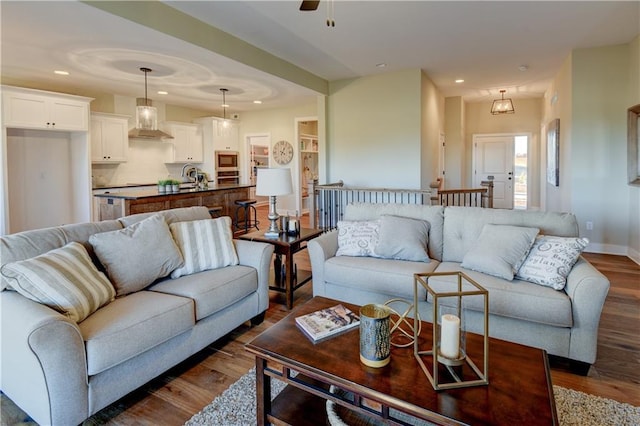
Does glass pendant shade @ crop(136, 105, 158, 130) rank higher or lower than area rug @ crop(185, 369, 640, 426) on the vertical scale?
higher

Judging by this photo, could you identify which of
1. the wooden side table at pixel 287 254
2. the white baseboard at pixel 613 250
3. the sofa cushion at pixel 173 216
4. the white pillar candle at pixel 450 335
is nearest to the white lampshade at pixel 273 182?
the wooden side table at pixel 287 254

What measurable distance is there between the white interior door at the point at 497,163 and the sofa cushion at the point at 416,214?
678cm

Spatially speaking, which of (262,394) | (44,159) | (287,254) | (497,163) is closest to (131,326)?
(262,394)

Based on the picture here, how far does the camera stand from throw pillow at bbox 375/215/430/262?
2.84 metres

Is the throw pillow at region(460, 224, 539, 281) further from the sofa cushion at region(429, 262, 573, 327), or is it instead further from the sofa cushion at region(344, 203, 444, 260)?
the sofa cushion at region(344, 203, 444, 260)

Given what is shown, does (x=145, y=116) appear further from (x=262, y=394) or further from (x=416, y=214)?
(x=262, y=394)

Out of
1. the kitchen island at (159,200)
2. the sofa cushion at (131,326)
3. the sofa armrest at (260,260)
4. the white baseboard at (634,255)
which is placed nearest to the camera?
the sofa cushion at (131,326)

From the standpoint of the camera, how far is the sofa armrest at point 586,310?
78.7 inches

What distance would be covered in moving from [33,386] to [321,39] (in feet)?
13.9

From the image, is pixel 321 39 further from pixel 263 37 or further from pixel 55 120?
pixel 55 120

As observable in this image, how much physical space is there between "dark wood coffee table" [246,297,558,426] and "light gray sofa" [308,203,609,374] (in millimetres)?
719

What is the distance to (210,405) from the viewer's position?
1.88m

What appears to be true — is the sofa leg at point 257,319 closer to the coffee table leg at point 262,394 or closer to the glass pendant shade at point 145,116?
the coffee table leg at point 262,394

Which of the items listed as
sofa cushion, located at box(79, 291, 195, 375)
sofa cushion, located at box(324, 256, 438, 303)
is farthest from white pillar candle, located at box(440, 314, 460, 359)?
sofa cushion, located at box(79, 291, 195, 375)
